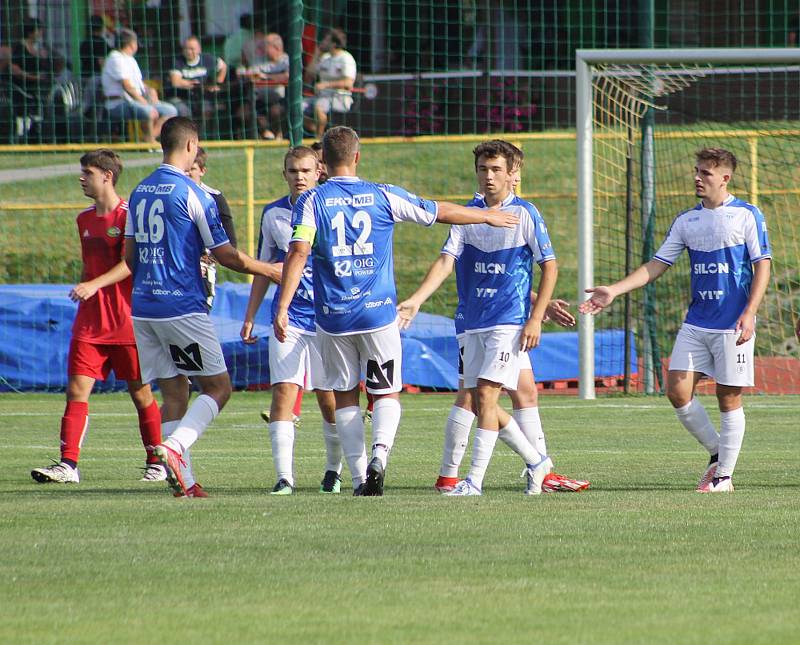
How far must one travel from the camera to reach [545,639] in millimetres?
4758

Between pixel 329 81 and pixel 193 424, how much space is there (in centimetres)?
1480

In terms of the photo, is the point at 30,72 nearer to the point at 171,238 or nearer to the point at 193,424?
the point at 171,238

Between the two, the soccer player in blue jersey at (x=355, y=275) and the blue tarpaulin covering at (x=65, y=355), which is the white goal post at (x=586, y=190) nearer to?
the blue tarpaulin covering at (x=65, y=355)

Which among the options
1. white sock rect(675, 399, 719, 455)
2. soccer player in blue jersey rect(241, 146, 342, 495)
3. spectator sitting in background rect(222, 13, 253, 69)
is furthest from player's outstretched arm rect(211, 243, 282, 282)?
spectator sitting in background rect(222, 13, 253, 69)

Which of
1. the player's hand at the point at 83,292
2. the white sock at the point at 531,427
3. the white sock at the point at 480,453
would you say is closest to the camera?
the white sock at the point at 480,453

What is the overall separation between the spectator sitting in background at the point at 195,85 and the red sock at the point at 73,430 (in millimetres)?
14693

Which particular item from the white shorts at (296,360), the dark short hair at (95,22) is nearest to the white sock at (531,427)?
the white shorts at (296,360)

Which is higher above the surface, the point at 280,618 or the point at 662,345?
the point at 280,618

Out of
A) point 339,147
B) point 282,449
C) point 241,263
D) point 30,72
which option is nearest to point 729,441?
point 282,449

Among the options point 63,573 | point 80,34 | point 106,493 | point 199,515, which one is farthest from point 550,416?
point 80,34

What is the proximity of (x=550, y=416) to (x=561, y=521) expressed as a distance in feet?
23.1

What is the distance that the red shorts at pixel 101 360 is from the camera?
32.2ft

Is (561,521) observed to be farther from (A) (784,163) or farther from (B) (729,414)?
(A) (784,163)

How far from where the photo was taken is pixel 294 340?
8.90 meters
